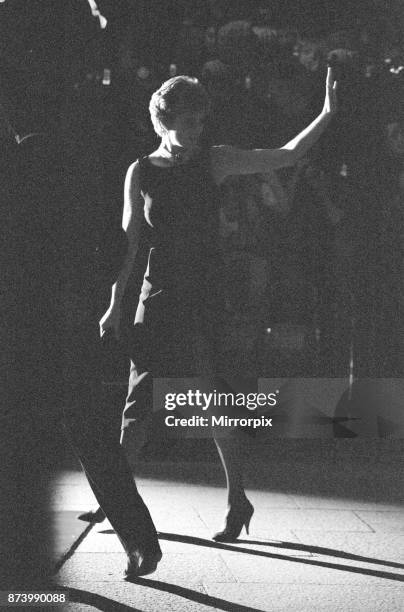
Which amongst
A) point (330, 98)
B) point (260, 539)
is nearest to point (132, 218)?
point (330, 98)

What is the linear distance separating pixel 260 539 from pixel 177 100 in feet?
5.37

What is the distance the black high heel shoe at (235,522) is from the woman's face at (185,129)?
1.33m

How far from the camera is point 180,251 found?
13.0 feet

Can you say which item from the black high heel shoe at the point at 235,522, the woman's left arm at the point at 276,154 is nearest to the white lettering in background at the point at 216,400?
the black high heel shoe at the point at 235,522

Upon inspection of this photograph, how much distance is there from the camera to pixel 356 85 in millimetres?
6570

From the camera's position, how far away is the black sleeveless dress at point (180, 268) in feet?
12.9

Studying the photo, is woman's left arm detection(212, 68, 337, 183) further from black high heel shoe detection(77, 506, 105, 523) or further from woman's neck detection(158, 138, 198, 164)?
black high heel shoe detection(77, 506, 105, 523)

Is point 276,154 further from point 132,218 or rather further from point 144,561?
point 144,561

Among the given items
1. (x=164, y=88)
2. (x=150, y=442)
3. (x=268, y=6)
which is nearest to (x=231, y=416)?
(x=164, y=88)

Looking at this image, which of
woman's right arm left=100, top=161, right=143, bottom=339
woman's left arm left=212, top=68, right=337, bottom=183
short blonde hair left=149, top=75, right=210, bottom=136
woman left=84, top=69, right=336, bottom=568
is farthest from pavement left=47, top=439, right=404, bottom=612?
short blonde hair left=149, top=75, right=210, bottom=136

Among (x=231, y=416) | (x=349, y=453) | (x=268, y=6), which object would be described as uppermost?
(x=268, y=6)

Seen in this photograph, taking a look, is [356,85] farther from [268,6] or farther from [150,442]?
[150,442]

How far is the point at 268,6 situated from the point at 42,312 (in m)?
4.14

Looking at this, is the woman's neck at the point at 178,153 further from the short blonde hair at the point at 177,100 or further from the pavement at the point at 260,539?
the pavement at the point at 260,539
